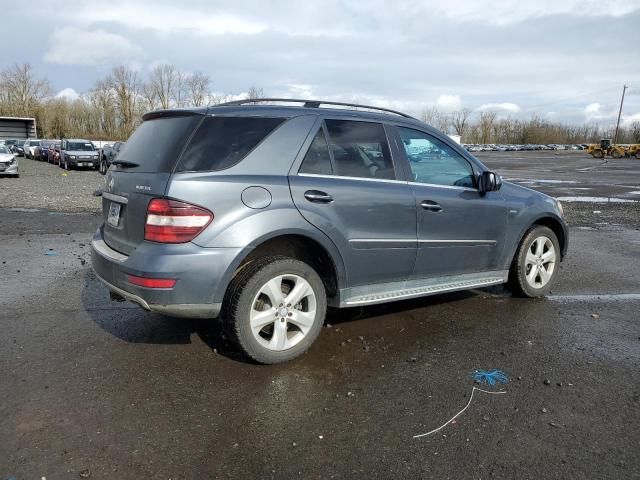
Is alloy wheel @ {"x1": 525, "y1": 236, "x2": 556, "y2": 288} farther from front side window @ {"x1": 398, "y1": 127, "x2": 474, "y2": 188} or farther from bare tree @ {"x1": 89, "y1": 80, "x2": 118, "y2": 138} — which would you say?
bare tree @ {"x1": 89, "y1": 80, "x2": 118, "y2": 138}

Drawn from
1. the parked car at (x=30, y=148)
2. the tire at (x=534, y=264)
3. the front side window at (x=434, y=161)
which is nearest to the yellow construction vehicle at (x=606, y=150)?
the parked car at (x=30, y=148)

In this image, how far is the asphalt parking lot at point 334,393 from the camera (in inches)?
104

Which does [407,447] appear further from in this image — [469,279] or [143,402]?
[469,279]

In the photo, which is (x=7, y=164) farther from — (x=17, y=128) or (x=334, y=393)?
(x=17, y=128)

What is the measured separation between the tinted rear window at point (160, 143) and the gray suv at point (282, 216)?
12 mm

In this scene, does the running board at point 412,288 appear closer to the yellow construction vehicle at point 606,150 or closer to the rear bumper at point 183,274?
the rear bumper at point 183,274

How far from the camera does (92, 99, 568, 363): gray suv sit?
3.39 meters

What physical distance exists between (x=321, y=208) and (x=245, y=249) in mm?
652

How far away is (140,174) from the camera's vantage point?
365cm

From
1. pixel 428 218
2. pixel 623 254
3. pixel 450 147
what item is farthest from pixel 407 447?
pixel 623 254

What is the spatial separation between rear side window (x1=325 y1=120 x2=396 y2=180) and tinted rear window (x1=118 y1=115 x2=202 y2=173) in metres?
1.06

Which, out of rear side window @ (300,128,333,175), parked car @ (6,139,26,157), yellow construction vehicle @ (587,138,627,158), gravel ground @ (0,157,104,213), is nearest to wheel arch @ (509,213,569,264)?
rear side window @ (300,128,333,175)

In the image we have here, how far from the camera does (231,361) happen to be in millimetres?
3818

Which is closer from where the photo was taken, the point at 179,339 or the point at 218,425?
the point at 218,425
